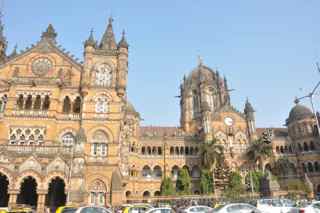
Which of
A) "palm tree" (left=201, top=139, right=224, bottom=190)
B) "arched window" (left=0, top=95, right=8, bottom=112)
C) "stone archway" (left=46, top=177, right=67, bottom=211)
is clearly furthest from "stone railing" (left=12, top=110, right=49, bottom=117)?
"palm tree" (left=201, top=139, right=224, bottom=190)

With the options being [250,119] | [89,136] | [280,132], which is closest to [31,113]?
[89,136]

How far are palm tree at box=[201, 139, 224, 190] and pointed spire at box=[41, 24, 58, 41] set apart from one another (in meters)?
32.7

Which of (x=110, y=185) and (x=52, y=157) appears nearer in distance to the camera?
(x=52, y=157)

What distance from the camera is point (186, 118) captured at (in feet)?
219

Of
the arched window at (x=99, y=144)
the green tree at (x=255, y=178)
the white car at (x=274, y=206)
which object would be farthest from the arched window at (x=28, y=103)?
the green tree at (x=255, y=178)

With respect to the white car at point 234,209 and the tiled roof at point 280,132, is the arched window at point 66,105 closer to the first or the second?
the white car at point 234,209

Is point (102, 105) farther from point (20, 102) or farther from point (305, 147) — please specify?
point (305, 147)

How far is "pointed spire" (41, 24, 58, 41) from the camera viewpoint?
144 feet

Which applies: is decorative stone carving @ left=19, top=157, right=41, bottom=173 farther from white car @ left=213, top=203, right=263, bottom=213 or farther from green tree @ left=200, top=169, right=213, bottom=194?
green tree @ left=200, top=169, right=213, bottom=194

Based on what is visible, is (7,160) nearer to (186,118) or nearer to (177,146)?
(177,146)

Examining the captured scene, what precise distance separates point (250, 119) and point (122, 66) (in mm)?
31108

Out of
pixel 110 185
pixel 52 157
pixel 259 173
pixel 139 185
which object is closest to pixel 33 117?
pixel 52 157

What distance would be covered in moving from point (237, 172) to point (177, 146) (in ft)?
41.7

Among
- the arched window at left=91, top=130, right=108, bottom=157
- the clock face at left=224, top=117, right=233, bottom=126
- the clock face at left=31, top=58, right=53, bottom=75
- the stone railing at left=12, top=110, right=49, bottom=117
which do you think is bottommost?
the arched window at left=91, top=130, right=108, bottom=157
